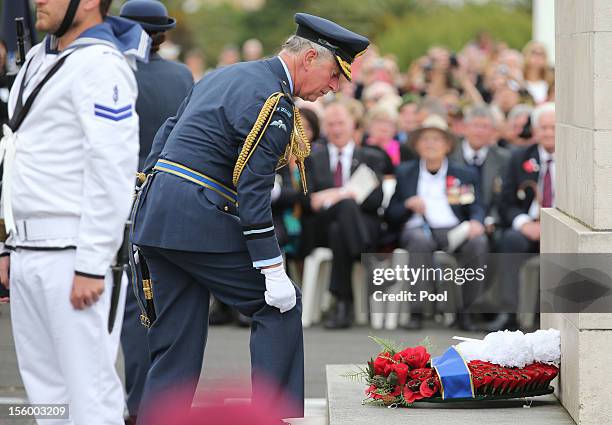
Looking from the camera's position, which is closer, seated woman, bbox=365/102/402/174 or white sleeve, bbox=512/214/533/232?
white sleeve, bbox=512/214/533/232

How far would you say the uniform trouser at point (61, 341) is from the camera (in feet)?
14.5

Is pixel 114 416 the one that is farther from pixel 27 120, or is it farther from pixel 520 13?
pixel 520 13

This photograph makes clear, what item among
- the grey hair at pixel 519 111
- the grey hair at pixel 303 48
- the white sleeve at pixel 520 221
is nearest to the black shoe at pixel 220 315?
the white sleeve at pixel 520 221

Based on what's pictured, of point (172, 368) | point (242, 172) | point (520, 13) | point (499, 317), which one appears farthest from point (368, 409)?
point (520, 13)

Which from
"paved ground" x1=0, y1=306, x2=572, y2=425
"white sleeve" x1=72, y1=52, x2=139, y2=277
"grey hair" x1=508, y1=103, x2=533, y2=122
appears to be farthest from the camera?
"grey hair" x1=508, y1=103, x2=533, y2=122

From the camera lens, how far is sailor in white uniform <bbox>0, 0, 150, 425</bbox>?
172 inches

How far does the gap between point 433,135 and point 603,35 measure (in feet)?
17.7

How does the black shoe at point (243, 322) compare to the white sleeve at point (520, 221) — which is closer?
the white sleeve at point (520, 221)

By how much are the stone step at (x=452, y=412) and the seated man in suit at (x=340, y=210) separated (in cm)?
A: 447

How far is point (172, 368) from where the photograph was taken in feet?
18.4

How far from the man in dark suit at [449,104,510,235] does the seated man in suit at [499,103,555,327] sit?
0.21 metres

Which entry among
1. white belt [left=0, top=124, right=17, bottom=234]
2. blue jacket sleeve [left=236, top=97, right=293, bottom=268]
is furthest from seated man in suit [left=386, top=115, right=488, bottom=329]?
white belt [left=0, top=124, right=17, bottom=234]

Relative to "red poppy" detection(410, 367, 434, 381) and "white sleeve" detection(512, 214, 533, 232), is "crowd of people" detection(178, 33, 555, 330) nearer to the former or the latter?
"white sleeve" detection(512, 214, 533, 232)

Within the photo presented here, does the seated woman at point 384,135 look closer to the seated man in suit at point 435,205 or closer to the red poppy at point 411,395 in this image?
the seated man in suit at point 435,205
